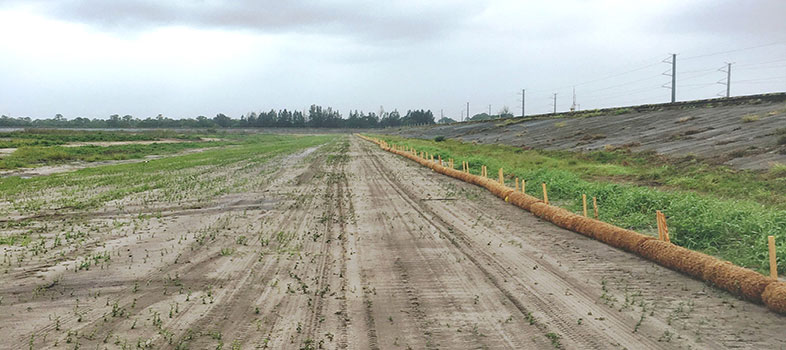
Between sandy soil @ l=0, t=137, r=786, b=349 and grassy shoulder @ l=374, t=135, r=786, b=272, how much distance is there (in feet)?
5.47

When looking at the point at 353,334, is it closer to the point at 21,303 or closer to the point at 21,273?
the point at 21,303

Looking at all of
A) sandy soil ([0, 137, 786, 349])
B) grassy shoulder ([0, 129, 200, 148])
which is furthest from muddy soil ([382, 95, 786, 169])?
grassy shoulder ([0, 129, 200, 148])

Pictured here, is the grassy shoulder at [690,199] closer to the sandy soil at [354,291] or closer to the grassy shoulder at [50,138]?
the sandy soil at [354,291]

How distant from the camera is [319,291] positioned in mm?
6750

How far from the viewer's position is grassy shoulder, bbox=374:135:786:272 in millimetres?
8781

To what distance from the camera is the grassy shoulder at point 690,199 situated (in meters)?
8.78

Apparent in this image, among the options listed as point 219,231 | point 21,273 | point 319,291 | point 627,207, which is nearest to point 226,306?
point 319,291

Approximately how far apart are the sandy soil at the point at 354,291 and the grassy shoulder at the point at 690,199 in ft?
5.47

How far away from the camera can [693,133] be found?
24.4 metres

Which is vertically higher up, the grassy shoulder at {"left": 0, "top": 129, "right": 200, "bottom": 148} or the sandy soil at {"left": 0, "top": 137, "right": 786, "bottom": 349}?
the grassy shoulder at {"left": 0, "top": 129, "right": 200, "bottom": 148}

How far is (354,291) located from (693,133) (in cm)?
2328

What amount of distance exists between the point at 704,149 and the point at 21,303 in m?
22.4

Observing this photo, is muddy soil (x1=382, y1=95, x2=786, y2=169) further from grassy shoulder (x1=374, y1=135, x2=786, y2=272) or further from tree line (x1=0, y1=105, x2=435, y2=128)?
tree line (x1=0, y1=105, x2=435, y2=128)

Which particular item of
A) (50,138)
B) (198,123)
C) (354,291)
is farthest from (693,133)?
(198,123)
